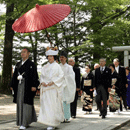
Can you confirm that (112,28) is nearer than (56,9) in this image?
No

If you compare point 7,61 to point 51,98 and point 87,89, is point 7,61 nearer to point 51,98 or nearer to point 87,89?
point 87,89

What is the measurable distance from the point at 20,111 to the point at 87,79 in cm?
398

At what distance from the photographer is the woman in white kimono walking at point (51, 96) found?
587 cm

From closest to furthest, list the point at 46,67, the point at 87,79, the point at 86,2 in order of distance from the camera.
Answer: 1. the point at 46,67
2. the point at 87,79
3. the point at 86,2

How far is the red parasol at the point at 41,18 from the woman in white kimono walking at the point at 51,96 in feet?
2.32

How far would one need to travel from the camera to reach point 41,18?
19.8 ft

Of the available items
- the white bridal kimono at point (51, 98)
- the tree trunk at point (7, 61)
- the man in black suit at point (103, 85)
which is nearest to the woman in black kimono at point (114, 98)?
the man in black suit at point (103, 85)

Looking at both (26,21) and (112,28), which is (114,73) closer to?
(26,21)

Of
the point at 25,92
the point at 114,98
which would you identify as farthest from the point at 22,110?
the point at 114,98

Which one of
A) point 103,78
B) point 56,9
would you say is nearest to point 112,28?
point 103,78

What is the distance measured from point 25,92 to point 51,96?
615mm

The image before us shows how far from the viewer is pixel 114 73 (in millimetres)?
9672

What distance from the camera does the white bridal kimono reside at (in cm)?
587

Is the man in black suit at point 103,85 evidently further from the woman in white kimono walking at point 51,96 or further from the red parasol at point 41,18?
the red parasol at point 41,18
